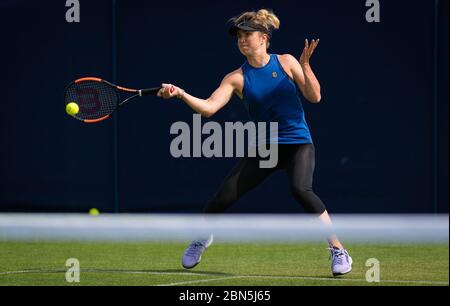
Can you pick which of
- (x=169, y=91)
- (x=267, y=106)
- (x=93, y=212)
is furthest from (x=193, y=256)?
(x=93, y=212)

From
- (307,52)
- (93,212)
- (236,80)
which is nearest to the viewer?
(307,52)

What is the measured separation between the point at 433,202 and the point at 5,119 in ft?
13.6

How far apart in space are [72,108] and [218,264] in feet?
4.36

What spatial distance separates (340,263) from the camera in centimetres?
569

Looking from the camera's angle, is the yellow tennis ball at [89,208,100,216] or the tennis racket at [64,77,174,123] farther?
the yellow tennis ball at [89,208,100,216]

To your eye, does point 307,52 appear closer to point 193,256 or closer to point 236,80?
point 236,80

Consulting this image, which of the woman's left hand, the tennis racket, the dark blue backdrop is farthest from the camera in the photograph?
the dark blue backdrop

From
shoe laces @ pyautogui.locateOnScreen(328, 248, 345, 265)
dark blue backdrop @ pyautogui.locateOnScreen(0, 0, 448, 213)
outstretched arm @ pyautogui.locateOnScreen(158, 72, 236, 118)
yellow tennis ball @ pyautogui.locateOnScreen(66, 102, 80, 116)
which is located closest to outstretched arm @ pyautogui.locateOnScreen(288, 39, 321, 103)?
outstretched arm @ pyautogui.locateOnScreen(158, 72, 236, 118)

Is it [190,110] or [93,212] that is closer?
[190,110]

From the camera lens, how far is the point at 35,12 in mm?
9781

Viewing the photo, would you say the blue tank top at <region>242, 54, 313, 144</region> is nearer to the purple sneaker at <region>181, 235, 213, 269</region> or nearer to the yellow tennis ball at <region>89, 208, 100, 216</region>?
the purple sneaker at <region>181, 235, 213, 269</region>

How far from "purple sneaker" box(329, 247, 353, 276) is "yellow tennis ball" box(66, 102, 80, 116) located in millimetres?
1830

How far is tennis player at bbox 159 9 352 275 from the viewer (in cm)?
578

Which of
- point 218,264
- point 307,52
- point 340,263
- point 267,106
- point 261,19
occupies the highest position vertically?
point 261,19
